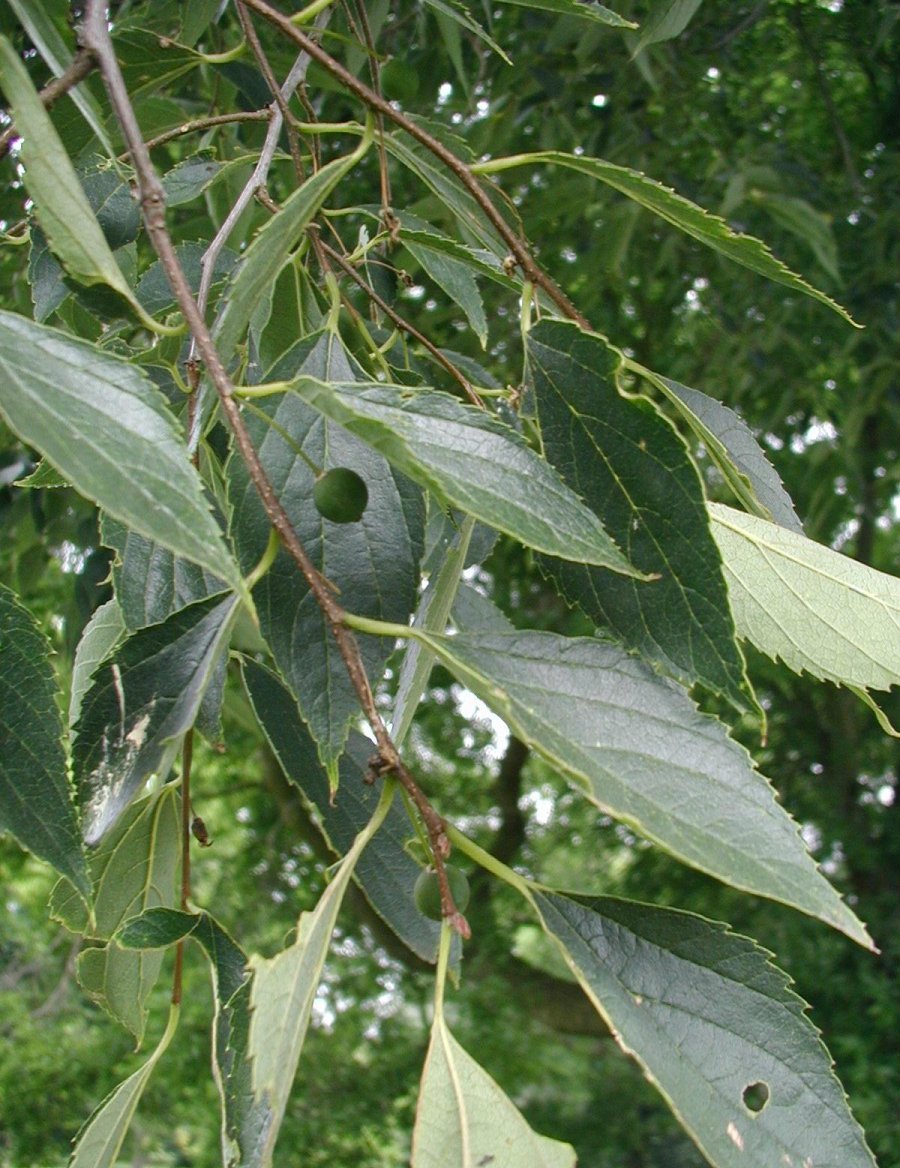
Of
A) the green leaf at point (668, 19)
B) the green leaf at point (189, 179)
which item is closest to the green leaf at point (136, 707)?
the green leaf at point (189, 179)

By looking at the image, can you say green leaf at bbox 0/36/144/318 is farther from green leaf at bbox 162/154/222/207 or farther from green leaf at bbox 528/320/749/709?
green leaf at bbox 162/154/222/207

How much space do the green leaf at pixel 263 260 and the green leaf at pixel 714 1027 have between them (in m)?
0.26

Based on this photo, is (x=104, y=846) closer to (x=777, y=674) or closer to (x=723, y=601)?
(x=723, y=601)

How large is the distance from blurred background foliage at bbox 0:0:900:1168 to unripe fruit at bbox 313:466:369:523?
0.38 m

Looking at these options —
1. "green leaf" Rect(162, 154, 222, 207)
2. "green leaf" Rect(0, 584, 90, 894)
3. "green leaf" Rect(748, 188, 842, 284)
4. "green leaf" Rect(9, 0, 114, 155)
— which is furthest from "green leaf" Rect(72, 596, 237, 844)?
"green leaf" Rect(748, 188, 842, 284)

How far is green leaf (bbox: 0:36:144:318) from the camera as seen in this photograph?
46cm

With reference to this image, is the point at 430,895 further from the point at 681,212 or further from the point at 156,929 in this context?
the point at 681,212

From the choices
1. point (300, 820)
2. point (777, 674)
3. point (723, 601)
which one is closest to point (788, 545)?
point (723, 601)

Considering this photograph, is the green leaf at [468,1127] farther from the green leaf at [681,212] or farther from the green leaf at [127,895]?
the green leaf at [681,212]

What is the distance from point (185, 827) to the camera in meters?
0.56

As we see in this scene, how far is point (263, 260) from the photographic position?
500 mm

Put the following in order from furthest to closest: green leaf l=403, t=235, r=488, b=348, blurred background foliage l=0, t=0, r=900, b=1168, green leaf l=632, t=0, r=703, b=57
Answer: blurred background foliage l=0, t=0, r=900, b=1168 < green leaf l=632, t=0, r=703, b=57 < green leaf l=403, t=235, r=488, b=348

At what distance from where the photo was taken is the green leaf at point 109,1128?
1.75 ft

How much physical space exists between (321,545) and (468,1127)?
9.6 inches
